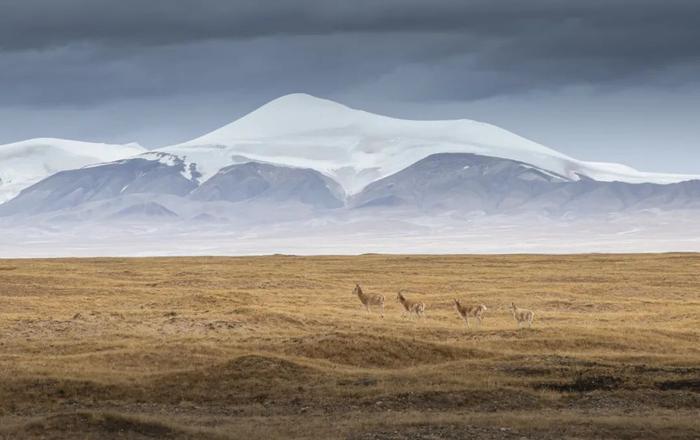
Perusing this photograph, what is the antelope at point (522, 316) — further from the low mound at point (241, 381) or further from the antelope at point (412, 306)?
the low mound at point (241, 381)

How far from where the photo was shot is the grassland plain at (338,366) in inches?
1091

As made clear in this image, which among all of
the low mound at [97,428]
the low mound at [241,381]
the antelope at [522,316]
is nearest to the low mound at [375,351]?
the low mound at [241,381]

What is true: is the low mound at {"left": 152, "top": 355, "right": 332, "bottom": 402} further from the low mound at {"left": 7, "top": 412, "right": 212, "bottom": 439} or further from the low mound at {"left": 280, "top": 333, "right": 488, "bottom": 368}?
the low mound at {"left": 7, "top": 412, "right": 212, "bottom": 439}

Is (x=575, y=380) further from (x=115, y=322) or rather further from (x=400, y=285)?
(x=400, y=285)

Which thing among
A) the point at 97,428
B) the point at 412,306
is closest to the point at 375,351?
the point at 412,306

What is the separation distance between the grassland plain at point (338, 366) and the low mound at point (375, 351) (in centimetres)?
8

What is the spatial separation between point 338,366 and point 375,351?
95.3 inches

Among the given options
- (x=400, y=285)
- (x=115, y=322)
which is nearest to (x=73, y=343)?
(x=115, y=322)

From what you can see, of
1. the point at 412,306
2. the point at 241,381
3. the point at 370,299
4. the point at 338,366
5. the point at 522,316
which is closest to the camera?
the point at 241,381

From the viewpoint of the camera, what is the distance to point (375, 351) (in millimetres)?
41312

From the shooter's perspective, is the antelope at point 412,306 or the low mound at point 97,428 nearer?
the low mound at point 97,428

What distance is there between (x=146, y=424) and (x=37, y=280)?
52216mm

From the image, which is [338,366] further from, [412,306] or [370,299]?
[370,299]

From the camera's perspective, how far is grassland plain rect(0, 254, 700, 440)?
27.7m
